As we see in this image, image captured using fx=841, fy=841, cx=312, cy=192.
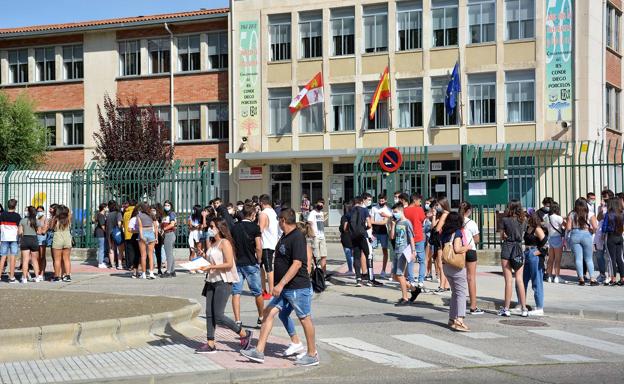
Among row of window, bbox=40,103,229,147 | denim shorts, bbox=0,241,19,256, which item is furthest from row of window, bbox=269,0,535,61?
denim shorts, bbox=0,241,19,256

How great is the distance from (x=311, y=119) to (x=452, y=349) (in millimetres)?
27049

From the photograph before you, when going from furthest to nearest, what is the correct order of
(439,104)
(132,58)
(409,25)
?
(132,58), (409,25), (439,104)

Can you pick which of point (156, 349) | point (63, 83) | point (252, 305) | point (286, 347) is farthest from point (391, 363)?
point (63, 83)

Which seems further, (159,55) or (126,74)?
(126,74)

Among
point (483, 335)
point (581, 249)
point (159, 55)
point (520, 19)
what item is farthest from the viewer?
point (159, 55)

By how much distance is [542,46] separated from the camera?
32.9 metres

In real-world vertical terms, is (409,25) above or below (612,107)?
above

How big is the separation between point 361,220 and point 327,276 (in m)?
1.90

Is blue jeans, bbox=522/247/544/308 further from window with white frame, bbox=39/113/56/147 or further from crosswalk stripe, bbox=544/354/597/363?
window with white frame, bbox=39/113/56/147

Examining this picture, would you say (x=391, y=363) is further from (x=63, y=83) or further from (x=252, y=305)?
(x=63, y=83)

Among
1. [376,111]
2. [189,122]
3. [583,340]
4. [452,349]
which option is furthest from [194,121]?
[452,349]

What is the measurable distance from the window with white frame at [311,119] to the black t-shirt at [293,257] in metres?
27.5

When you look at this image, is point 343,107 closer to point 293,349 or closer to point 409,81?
point 409,81

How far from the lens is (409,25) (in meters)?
35.3
